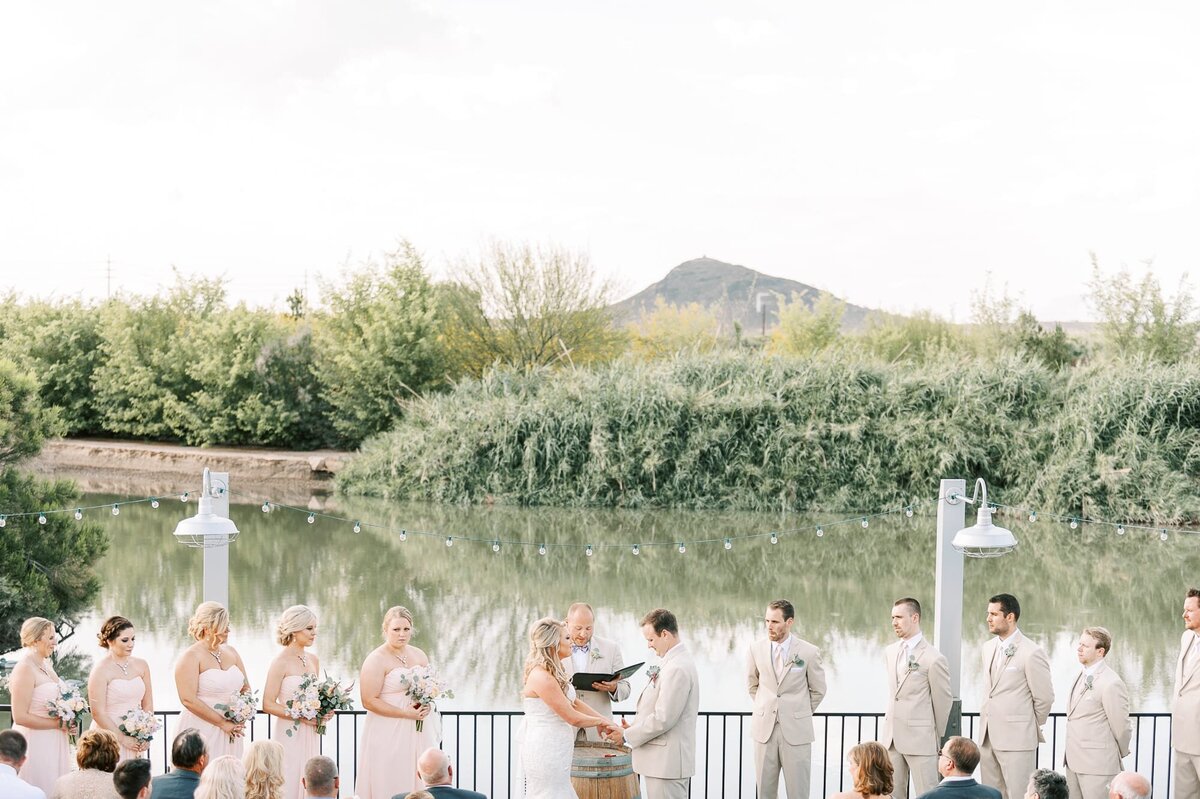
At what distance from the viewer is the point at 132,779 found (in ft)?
14.9

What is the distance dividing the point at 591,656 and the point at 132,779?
253 cm

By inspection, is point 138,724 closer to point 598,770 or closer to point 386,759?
point 386,759

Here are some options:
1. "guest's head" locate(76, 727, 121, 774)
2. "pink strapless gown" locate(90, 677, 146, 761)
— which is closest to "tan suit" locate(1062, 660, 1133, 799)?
"guest's head" locate(76, 727, 121, 774)

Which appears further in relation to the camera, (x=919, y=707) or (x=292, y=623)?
(x=919, y=707)

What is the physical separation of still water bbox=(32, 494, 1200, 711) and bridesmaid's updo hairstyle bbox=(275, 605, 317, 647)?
15.8 ft

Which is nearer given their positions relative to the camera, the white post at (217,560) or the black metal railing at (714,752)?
the white post at (217,560)

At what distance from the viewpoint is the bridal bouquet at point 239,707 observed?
6105 mm

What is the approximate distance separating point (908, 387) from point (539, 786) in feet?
63.6

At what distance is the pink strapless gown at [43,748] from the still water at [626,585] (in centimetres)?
491

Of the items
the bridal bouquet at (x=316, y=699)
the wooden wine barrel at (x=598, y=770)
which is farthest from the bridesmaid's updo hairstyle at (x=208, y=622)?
the wooden wine barrel at (x=598, y=770)

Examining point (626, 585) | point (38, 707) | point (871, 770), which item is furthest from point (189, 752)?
point (626, 585)

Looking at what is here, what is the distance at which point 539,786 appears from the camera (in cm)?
567

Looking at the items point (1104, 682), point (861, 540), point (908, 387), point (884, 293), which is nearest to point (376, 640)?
point (1104, 682)

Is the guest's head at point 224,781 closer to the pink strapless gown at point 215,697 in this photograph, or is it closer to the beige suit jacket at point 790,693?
the pink strapless gown at point 215,697
